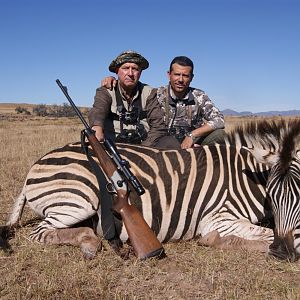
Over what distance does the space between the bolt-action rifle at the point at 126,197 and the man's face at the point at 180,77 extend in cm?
173

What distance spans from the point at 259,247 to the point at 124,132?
7.45 ft

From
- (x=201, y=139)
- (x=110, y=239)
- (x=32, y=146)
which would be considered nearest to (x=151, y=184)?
(x=110, y=239)

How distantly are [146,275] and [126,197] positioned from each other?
0.63m

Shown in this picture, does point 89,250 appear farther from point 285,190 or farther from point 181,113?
point 181,113

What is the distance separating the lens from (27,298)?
2531mm

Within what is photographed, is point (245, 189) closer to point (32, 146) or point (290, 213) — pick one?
point (290, 213)

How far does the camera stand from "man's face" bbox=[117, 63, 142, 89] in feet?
15.4

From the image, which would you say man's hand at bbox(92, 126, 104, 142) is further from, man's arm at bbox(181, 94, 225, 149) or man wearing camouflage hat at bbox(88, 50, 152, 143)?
man's arm at bbox(181, 94, 225, 149)

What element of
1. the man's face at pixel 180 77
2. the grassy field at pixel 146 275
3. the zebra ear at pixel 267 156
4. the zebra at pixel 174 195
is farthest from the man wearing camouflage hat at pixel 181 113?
the grassy field at pixel 146 275

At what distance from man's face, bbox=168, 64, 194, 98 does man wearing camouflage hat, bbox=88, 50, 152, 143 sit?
33 cm

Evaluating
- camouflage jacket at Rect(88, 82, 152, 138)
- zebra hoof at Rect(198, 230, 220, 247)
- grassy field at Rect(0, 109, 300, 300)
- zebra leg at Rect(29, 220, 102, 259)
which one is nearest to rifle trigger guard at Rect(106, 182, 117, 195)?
zebra leg at Rect(29, 220, 102, 259)

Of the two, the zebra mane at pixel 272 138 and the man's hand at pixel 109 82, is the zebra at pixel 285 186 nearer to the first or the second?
the zebra mane at pixel 272 138

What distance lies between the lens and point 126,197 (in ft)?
10.6

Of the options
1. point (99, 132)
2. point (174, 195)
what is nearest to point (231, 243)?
Result: point (174, 195)
